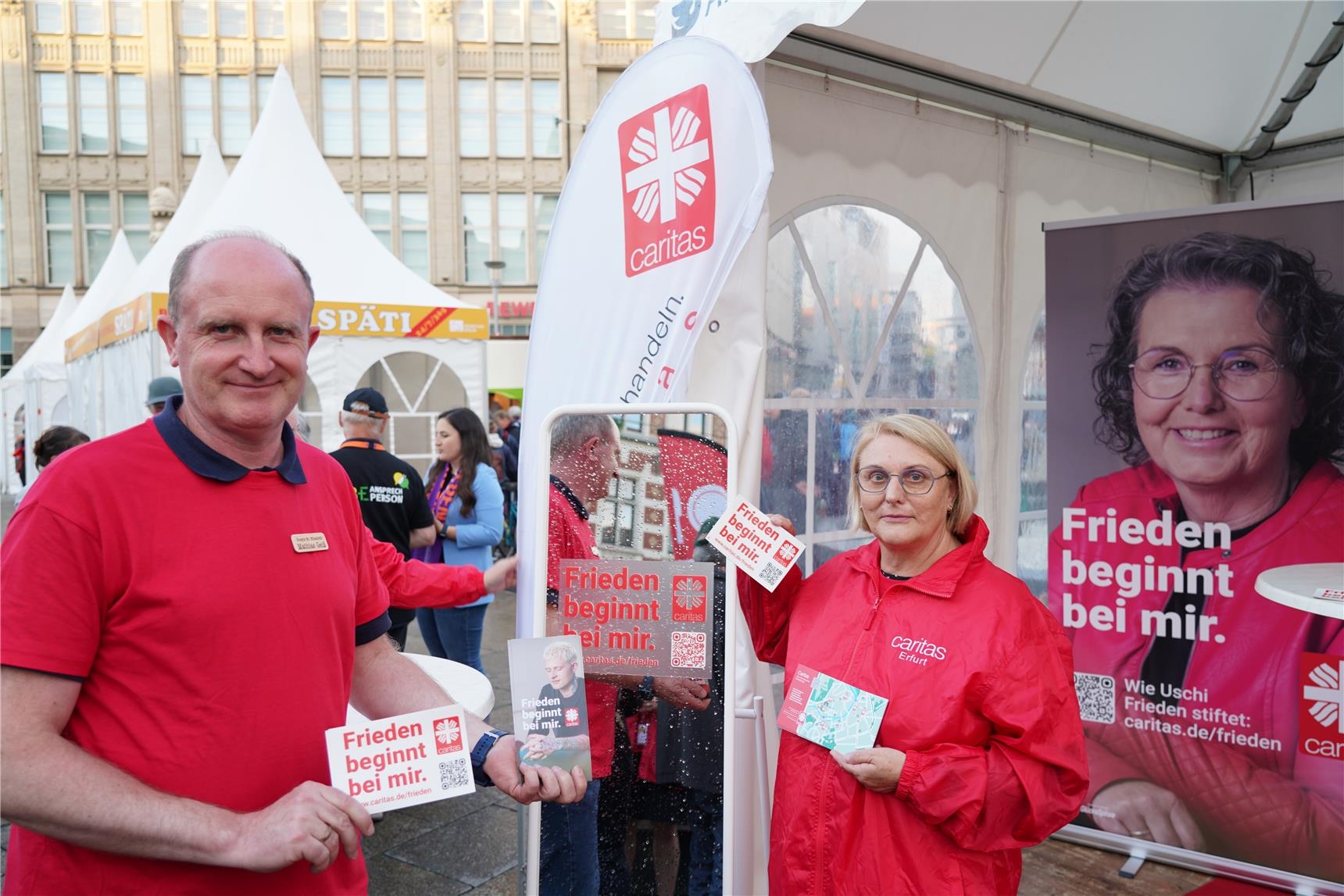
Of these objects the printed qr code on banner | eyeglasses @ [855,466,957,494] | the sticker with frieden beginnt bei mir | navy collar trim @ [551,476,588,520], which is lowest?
the printed qr code on banner

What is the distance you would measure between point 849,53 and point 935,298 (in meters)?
1.21

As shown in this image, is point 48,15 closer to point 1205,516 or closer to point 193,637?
point 1205,516

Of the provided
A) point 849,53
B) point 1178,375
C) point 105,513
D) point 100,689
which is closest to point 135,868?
point 100,689

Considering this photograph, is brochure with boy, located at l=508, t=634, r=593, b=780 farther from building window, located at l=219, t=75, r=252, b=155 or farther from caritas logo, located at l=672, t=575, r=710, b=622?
building window, located at l=219, t=75, r=252, b=155

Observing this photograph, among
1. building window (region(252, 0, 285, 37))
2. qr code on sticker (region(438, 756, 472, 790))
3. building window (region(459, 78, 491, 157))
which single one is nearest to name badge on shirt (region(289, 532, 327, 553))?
qr code on sticker (region(438, 756, 472, 790))

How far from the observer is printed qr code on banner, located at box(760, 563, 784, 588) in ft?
6.81

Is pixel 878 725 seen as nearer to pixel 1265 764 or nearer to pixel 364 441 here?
pixel 1265 764

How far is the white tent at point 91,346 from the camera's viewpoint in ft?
37.7

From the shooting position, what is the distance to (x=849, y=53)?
11.2ft

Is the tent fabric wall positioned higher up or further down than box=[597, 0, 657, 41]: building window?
further down

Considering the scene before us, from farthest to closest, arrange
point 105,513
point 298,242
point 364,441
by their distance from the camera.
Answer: point 298,242 < point 364,441 < point 105,513

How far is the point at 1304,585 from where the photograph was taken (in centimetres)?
282

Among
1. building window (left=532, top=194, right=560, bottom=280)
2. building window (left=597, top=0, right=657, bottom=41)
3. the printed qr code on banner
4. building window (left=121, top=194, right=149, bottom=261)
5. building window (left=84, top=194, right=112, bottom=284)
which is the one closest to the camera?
the printed qr code on banner

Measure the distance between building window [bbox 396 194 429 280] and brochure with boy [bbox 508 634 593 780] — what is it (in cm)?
3024
